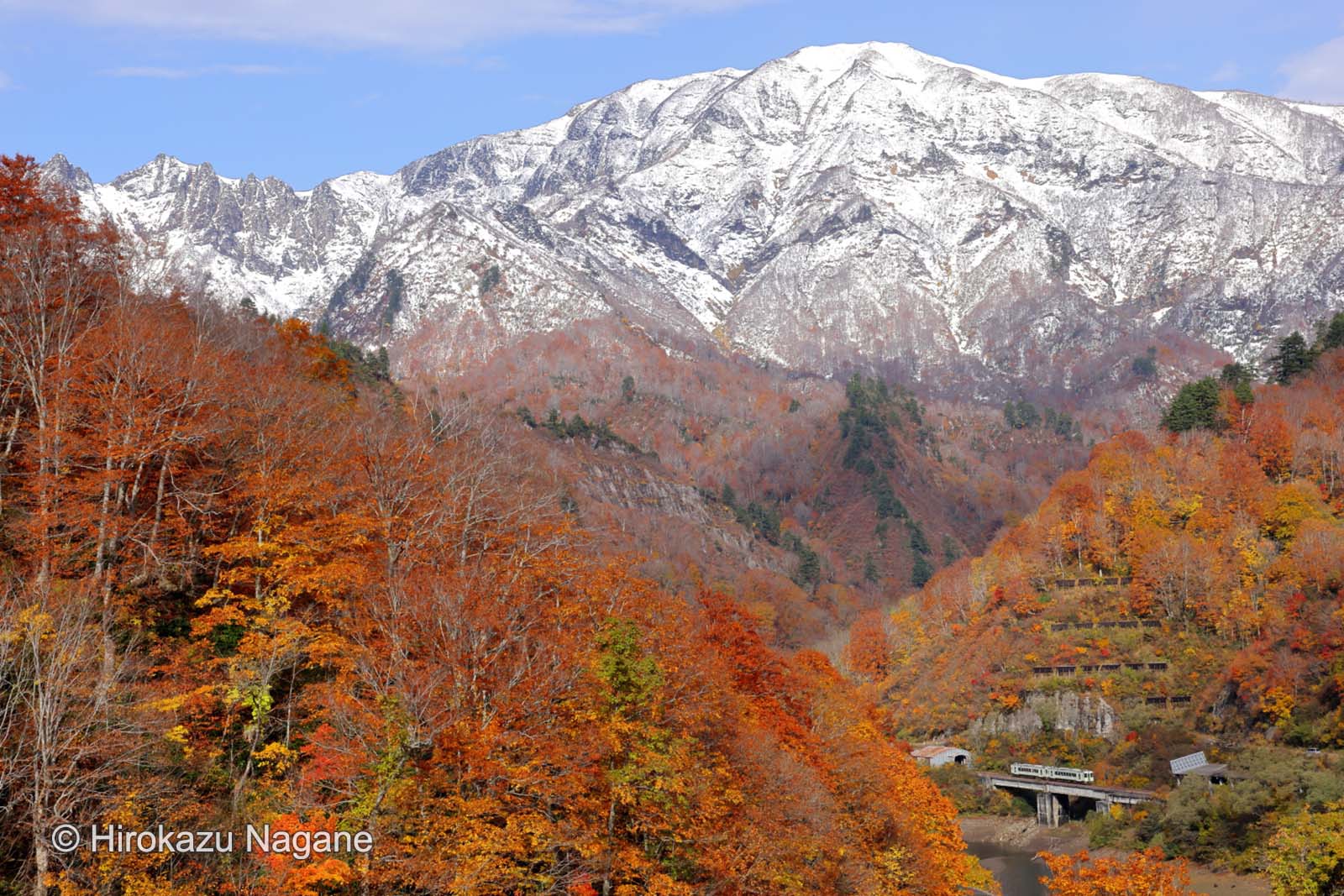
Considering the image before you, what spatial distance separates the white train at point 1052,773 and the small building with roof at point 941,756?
5.31 meters

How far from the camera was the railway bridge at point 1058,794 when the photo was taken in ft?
306

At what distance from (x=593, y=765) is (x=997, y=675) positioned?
87.2m

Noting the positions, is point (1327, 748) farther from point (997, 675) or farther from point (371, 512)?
point (371, 512)

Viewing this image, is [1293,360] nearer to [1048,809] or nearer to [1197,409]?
[1197,409]

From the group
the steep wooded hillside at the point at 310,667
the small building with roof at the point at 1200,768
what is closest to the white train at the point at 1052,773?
the small building with roof at the point at 1200,768

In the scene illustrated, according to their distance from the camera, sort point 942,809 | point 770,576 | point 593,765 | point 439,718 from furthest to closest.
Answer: point 770,576 → point 942,809 → point 593,765 → point 439,718

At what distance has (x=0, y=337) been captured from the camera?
3653 cm

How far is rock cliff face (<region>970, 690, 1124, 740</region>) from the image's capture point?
98.8 meters

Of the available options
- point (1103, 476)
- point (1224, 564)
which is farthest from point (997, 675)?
point (1103, 476)

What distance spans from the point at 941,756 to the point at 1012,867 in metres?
17.3

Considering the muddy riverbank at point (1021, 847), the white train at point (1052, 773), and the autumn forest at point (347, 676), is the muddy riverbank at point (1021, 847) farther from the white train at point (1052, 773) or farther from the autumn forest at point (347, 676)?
the white train at point (1052, 773)

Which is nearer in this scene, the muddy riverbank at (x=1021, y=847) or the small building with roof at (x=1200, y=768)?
the muddy riverbank at (x=1021, y=847)

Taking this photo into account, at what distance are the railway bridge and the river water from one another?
19.0 ft

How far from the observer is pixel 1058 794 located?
9894 centimetres
